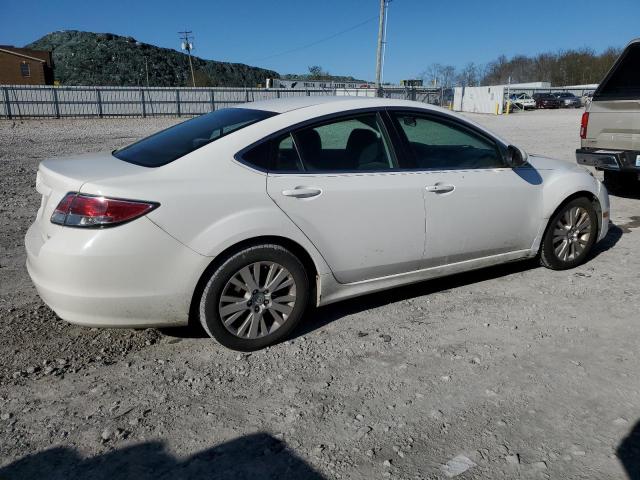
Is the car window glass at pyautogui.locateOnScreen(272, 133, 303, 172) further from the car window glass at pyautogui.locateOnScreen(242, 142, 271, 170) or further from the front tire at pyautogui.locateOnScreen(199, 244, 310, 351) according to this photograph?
the front tire at pyautogui.locateOnScreen(199, 244, 310, 351)

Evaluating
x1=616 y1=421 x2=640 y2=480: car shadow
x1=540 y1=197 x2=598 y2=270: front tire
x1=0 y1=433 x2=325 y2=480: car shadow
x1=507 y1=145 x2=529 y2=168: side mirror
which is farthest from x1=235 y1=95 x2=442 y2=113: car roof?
x1=616 y1=421 x2=640 y2=480: car shadow

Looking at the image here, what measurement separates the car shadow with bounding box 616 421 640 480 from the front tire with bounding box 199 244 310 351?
76.7 inches

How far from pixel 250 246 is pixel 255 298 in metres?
0.34

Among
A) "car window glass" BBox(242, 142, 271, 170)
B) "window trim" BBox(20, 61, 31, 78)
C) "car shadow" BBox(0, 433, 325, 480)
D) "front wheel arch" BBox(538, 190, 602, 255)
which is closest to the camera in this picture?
"car shadow" BBox(0, 433, 325, 480)

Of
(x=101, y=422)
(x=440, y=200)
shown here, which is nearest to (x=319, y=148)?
(x=440, y=200)

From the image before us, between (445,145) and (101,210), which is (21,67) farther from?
(101,210)

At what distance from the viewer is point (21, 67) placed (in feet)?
244

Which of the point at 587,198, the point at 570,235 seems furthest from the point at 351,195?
the point at 587,198

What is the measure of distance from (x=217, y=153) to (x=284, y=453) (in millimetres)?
1806

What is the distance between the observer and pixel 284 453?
2.52 metres

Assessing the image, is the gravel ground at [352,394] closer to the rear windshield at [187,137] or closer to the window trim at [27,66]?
the rear windshield at [187,137]

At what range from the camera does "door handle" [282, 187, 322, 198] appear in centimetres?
342

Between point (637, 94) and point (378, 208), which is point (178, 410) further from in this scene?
point (637, 94)

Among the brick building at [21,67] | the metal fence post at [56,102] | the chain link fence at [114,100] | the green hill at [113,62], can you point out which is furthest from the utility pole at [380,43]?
the green hill at [113,62]
